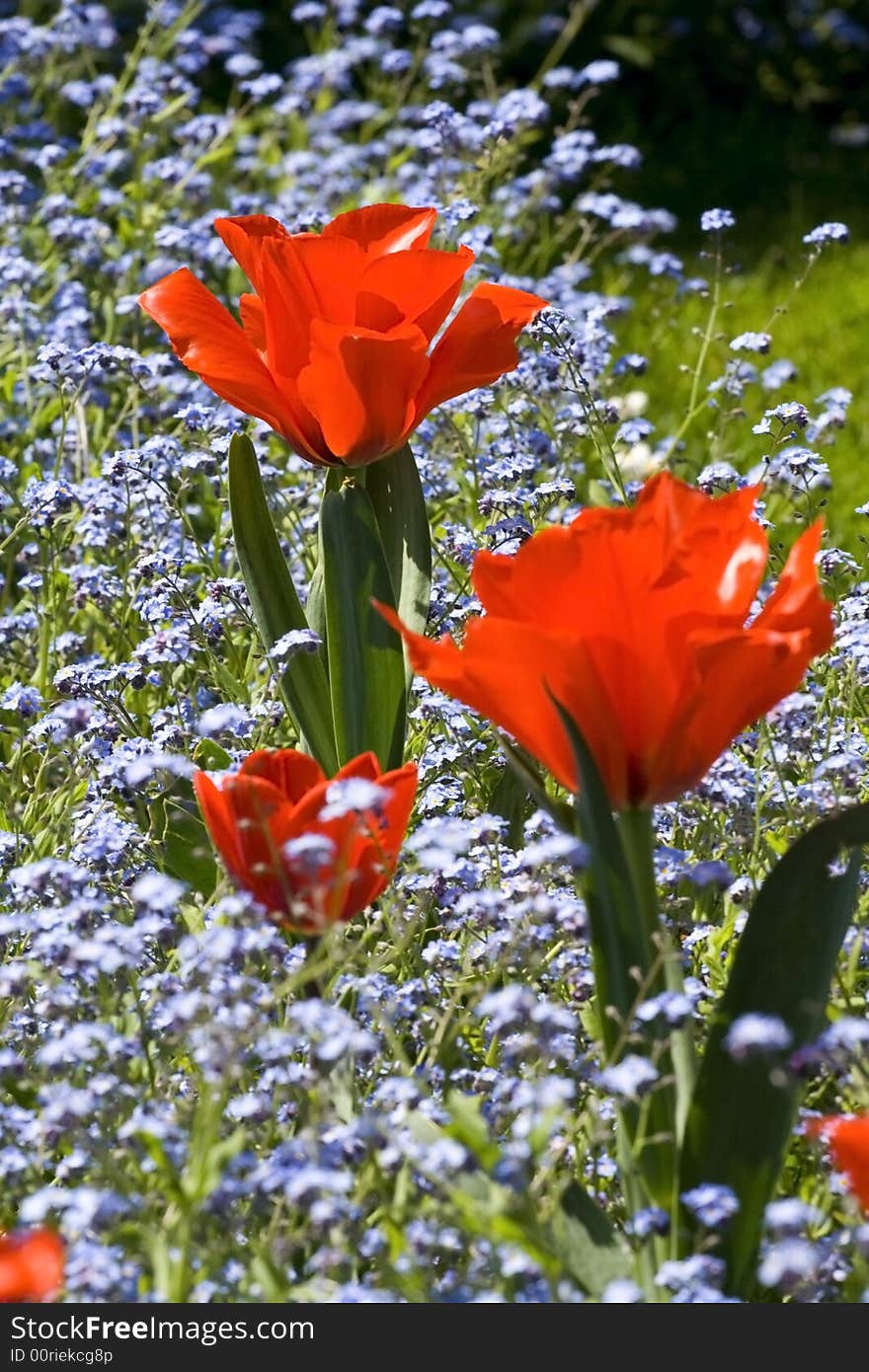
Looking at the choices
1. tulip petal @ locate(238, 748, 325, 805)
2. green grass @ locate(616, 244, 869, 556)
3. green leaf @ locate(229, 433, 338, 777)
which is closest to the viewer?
tulip petal @ locate(238, 748, 325, 805)

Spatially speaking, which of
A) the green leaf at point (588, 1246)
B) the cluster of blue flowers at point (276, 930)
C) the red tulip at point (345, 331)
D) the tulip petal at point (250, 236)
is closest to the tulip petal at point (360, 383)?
the red tulip at point (345, 331)

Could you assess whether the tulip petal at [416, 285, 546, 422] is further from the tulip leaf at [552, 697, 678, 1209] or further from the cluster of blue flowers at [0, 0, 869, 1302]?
the tulip leaf at [552, 697, 678, 1209]

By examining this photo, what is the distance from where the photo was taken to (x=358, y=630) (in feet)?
6.27

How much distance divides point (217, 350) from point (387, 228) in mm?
242

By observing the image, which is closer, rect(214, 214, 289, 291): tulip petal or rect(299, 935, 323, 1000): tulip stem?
rect(299, 935, 323, 1000): tulip stem

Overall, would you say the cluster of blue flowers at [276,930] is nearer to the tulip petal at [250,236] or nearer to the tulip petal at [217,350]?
the tulip petal at [217,350]

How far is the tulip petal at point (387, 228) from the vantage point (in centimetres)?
192

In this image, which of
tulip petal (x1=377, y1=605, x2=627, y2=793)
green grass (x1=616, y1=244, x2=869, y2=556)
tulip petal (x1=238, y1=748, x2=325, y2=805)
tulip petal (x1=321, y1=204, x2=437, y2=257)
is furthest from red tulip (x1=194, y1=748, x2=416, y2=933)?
green grass (x1=616, y1=244, x2=869, y2=556)

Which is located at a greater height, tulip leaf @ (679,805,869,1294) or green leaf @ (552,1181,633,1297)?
tulip leaf @ (679,805,869,1294)

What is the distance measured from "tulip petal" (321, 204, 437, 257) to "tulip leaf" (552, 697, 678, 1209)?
0.71 m

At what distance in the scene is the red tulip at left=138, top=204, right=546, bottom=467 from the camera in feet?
5.86

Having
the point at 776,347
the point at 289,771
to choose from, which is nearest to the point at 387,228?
the point at 289,771

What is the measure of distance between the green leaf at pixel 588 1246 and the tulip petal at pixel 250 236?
91 centimetres

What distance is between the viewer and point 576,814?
1516 millimetres
